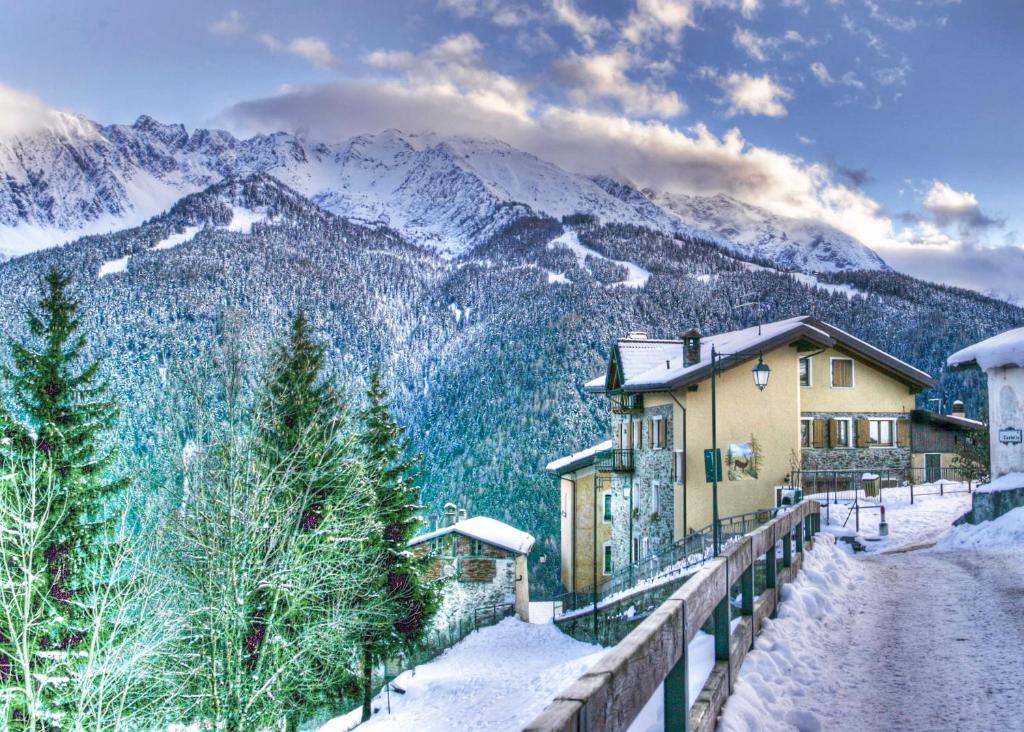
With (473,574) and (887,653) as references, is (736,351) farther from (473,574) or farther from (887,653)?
(887,653)

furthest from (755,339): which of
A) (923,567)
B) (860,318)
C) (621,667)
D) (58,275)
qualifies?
(860,318)

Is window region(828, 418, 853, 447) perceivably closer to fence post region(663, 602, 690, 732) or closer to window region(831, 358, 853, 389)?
window region(831, 358, 853, 389)

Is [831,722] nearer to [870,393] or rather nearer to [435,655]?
[870,393]

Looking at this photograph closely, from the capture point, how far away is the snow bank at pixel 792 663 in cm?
529

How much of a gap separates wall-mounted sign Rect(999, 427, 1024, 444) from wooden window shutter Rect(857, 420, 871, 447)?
37.7ft

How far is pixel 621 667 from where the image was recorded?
293 centimetres

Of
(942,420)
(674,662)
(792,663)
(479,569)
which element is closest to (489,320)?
(479,569)

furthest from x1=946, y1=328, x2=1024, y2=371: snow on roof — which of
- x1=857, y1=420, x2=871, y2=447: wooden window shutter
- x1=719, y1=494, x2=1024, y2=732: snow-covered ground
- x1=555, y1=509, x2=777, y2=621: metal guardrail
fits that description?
x1=857, y1=420, x2=871, y2=447: wooden window shutter

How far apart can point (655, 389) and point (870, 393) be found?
8.82 metres

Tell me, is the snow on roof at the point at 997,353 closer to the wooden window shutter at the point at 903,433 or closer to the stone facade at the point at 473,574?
the wooden window shutter at the point at 903,433

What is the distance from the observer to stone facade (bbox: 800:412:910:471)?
30.8 m

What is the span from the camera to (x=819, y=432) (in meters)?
31.1

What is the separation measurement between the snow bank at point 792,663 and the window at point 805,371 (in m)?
21.8

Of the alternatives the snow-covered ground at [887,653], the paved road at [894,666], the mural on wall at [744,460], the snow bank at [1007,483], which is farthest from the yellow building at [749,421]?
the paved road at [894,666]
